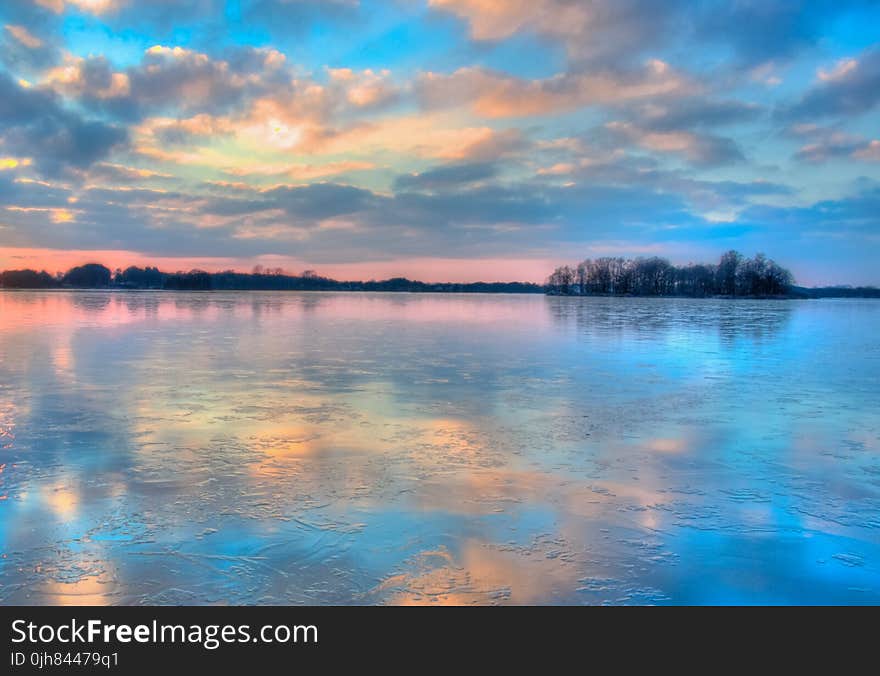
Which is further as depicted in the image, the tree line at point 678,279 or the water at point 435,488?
the tree line at point 678,279

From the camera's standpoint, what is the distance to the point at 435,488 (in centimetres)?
515

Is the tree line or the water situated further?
the tree line

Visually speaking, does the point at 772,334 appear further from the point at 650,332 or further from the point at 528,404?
the point at 528,404

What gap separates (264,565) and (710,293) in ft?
473

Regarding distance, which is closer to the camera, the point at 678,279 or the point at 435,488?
the point at 435,488

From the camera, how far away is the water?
350cm

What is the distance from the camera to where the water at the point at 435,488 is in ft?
11.5

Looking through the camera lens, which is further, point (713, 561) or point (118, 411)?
point (118, 411)

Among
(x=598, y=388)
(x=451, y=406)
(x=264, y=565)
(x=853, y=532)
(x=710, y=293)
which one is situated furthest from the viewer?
(x=710, y=293)

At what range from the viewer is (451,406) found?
8.57 m

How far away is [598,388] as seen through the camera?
10.2 meters
